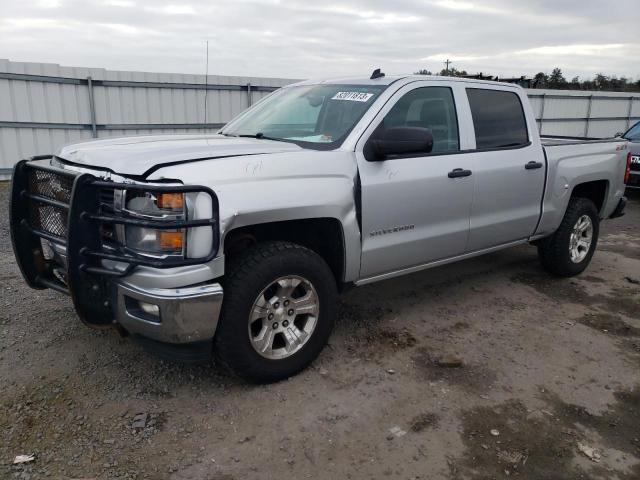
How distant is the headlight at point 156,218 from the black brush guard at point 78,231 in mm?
48

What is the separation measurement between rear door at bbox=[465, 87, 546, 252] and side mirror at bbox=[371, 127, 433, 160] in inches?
38.6

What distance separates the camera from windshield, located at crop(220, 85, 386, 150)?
3.73m

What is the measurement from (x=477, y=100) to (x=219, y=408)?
3.15m

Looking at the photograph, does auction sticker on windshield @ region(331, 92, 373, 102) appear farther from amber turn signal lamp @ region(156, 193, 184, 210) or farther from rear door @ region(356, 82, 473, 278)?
amber turn signal lamp @ region(156, 193, 184, 210)

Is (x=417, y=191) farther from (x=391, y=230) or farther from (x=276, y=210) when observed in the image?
(x=276, y=210)

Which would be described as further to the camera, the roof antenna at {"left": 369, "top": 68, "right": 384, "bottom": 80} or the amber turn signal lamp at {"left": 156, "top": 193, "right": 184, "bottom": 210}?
the roof antenna at {"left": 369, "top": 68, "right": 384, "bottom": 80}

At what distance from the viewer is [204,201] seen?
278 cm

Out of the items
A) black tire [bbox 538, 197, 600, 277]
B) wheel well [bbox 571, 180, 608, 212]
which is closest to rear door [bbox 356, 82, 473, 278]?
black tire [bbox 538, 197, 600, 277]

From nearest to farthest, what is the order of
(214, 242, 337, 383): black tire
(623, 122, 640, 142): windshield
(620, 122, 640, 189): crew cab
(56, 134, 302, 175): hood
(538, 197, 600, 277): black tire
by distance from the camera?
(56, 134, 302, 175): hood
(214, 242, 337, 383): black tire
(538, 197, 600, 277): black tire
(620, 122, 640, 189): crew cab
(623, 122, 640, 142): windshield

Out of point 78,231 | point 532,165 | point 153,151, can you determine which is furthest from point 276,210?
point 532,165

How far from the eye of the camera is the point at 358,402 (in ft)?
10.5

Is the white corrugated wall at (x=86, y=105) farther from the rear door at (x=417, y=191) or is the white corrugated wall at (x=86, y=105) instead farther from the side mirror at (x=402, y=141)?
the side mirror at (x=402, y=141)

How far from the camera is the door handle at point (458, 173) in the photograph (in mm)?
4059

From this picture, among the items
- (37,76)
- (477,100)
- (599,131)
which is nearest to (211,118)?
(37,76)
